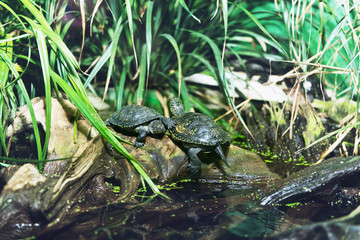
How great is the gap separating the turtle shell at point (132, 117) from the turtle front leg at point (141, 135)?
52mm

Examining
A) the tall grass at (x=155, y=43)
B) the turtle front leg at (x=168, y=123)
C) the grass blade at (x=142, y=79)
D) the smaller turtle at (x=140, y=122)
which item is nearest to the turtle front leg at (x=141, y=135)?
the smaller turtle at (x=140, y=122)

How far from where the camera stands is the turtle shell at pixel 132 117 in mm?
2146

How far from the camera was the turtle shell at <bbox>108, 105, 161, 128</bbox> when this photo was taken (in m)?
2.15

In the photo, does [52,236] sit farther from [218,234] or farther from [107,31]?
[107,31]

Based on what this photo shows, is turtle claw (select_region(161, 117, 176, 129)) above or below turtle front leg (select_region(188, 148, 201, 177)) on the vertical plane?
above

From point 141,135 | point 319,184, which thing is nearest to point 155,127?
point 141,135

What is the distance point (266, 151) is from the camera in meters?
2.76

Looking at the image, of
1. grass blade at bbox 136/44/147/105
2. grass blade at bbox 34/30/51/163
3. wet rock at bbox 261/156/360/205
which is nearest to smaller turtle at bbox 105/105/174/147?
grass blade at bbox 136/44/147/105

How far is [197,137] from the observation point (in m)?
2.12

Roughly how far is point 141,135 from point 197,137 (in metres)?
0.39

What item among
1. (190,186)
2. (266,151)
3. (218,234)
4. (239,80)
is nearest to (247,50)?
(239,80)

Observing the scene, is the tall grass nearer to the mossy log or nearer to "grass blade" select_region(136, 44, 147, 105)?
"grass blade" select_region(136, 44, 147, 105)

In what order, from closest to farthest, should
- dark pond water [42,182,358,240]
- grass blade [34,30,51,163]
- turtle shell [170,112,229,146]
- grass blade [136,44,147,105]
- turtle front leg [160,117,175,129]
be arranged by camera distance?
dark pond water [42,182,358,240]
grass blade [34,30,51,163]
turtle shell [170,112,229,146]
turtle front leg [160,117,175,129]
grass blade [136,44,147,105]

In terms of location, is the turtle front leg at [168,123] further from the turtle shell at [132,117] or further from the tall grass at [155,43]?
the tall grass at [155,43]
